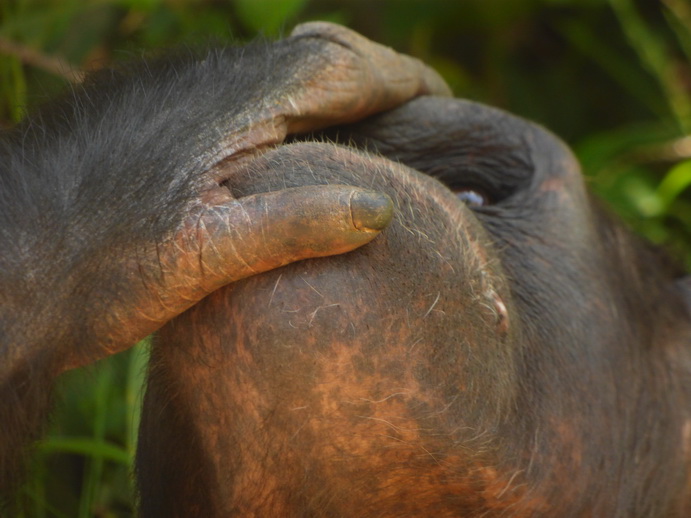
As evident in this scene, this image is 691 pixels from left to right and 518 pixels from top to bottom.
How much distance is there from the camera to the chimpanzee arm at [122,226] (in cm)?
101

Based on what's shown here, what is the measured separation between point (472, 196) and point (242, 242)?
0.69 meters

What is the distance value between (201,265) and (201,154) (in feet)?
0.50

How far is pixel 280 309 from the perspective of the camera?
3.37 feet

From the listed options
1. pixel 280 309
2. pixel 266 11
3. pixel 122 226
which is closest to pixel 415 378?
pixel 280 309

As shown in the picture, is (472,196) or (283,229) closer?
(283,229)

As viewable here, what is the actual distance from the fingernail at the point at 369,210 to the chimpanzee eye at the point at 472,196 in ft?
1.93

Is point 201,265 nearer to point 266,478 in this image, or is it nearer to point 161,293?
point 161,293

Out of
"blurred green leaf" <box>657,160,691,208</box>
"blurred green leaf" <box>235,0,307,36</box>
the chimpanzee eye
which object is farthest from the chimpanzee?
"blurred green leaf" <box>657,160,691,208</box>

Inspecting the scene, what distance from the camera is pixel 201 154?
3.66 feet

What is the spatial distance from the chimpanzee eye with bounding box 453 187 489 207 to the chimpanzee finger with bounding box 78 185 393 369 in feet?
1.95

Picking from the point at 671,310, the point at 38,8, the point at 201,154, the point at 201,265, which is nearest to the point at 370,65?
the point at 201,154

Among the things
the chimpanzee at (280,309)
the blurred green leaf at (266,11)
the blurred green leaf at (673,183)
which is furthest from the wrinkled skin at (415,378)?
the blurred green leaf at (673,183)

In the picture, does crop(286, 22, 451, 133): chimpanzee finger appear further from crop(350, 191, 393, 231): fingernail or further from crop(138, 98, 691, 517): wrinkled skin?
crop(350, 191, 393, 231): fingernail

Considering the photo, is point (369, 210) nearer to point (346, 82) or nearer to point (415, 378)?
point (415, 378)
